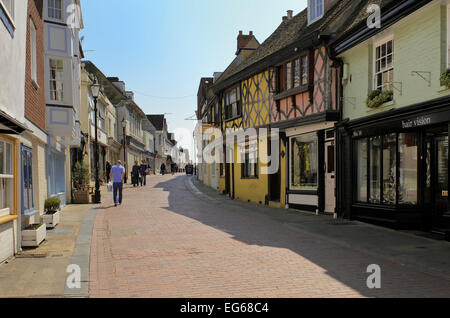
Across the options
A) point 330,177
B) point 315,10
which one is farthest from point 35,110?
point 315,10

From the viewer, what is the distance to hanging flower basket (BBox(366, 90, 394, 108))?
10789mm

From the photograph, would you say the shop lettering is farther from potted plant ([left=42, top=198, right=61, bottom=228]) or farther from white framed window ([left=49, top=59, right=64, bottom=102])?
white framed window ([left=49, top=59, right=64, bottom=102])

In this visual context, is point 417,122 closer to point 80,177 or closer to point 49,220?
point 49,220

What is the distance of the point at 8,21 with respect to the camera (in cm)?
714

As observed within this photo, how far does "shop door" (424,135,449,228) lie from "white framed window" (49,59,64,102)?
36.1 ft

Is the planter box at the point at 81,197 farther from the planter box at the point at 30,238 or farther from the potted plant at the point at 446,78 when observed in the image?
the potted plant at the point at 446,78

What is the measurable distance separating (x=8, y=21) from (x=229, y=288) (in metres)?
5.79

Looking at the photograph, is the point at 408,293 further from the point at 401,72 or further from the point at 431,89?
the point at 401,72

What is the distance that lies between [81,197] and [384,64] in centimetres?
1279

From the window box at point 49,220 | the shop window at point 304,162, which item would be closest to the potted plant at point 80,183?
the window box at point 49,220

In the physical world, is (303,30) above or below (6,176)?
above

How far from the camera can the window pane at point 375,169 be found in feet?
37.9

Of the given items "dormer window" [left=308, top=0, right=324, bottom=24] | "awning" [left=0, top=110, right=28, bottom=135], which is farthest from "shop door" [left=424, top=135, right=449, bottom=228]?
"awning" [left=0, top=110, right=28, bottom=135]

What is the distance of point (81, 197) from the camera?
17500 millimetres
